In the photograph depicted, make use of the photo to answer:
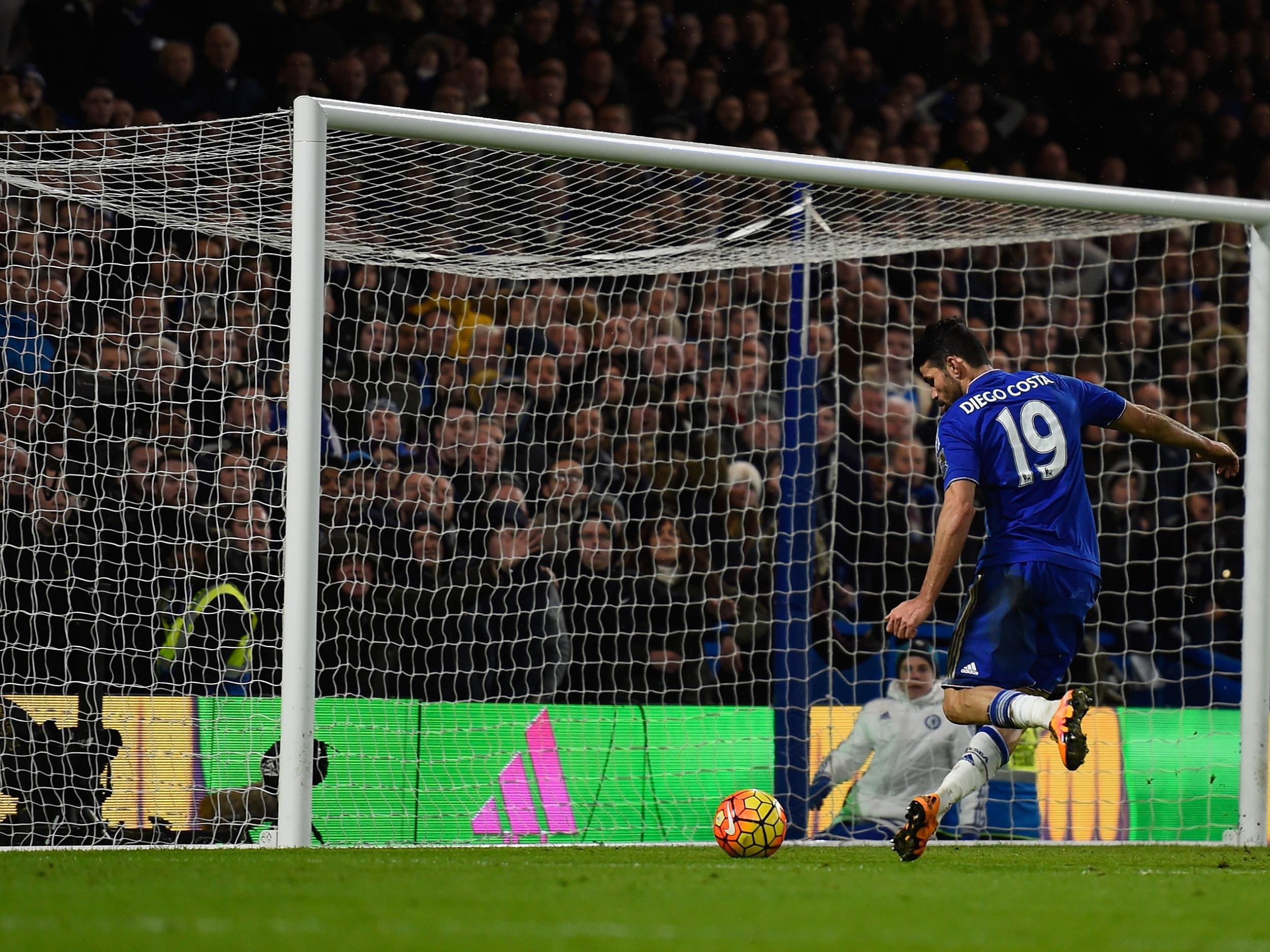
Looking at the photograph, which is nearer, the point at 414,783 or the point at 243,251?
the point at 414,783

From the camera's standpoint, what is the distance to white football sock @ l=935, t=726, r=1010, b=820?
15.7 feet

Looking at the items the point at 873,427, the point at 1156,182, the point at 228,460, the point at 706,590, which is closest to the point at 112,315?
the point at 228,460

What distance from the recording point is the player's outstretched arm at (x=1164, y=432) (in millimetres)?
5270

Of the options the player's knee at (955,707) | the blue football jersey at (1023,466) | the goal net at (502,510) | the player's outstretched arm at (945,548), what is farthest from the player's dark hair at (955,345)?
the goal net at (502,510)

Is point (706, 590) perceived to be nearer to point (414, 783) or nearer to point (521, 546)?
point (521, 546)

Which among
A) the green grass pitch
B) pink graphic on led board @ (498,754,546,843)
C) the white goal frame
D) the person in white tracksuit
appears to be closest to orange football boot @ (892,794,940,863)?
the green grass pitch

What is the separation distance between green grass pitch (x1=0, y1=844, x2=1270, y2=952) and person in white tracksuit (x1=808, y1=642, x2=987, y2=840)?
7.33 ft

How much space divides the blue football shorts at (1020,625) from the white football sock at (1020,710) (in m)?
0.13

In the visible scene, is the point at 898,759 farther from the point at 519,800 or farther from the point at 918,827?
the point at 918,827

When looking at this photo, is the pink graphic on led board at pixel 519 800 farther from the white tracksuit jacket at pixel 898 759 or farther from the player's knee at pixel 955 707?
the player's knee at pixel 955 707

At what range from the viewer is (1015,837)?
7.38 metres

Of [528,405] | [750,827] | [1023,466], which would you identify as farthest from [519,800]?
[1023,466]

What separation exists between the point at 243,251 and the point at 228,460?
1386mm

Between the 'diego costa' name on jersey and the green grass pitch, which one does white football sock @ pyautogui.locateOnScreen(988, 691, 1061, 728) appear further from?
the 'diego costa' name on jersey
